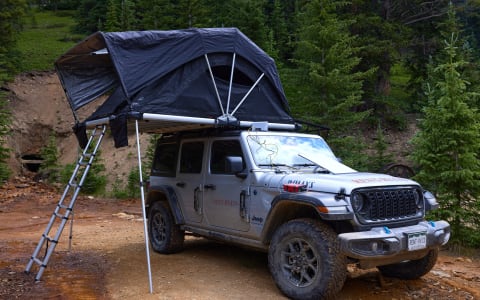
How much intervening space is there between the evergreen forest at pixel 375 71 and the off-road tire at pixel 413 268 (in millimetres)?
3231

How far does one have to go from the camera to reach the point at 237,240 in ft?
22.3

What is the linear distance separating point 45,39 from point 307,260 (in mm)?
49051

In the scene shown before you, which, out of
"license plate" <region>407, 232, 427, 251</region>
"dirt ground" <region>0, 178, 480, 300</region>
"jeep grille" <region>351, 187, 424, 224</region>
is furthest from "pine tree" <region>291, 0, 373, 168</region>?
"license plate" <region>407, 232, 427, 251</region>

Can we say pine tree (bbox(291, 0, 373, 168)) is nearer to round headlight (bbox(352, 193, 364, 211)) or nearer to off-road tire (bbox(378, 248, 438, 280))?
off-road tire (bbox(378, 248, 438, 280))

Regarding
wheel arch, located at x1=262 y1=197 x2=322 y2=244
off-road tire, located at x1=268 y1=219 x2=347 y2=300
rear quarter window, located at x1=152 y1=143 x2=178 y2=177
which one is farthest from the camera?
rear quarter window, located at x1=152 y1=143 x2=178 y2=177

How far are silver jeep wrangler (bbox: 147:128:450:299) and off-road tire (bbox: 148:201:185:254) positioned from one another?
0.9 inches

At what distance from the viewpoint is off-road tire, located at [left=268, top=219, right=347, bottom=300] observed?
17.3 feet

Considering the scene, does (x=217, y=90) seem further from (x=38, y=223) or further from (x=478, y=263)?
Answer: (x=38, y=223)

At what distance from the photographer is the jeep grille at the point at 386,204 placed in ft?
17.8

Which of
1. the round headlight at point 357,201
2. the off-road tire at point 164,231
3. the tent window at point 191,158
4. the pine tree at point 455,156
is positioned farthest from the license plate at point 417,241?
the off-road tire at point 164,231

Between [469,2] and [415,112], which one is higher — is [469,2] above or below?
above

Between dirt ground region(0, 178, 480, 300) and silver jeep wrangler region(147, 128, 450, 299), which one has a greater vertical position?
silver jeep wrangler region(147, 128, 450, 299)

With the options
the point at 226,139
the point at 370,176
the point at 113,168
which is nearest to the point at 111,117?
the point at 226,139

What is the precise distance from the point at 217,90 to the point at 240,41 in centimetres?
106
